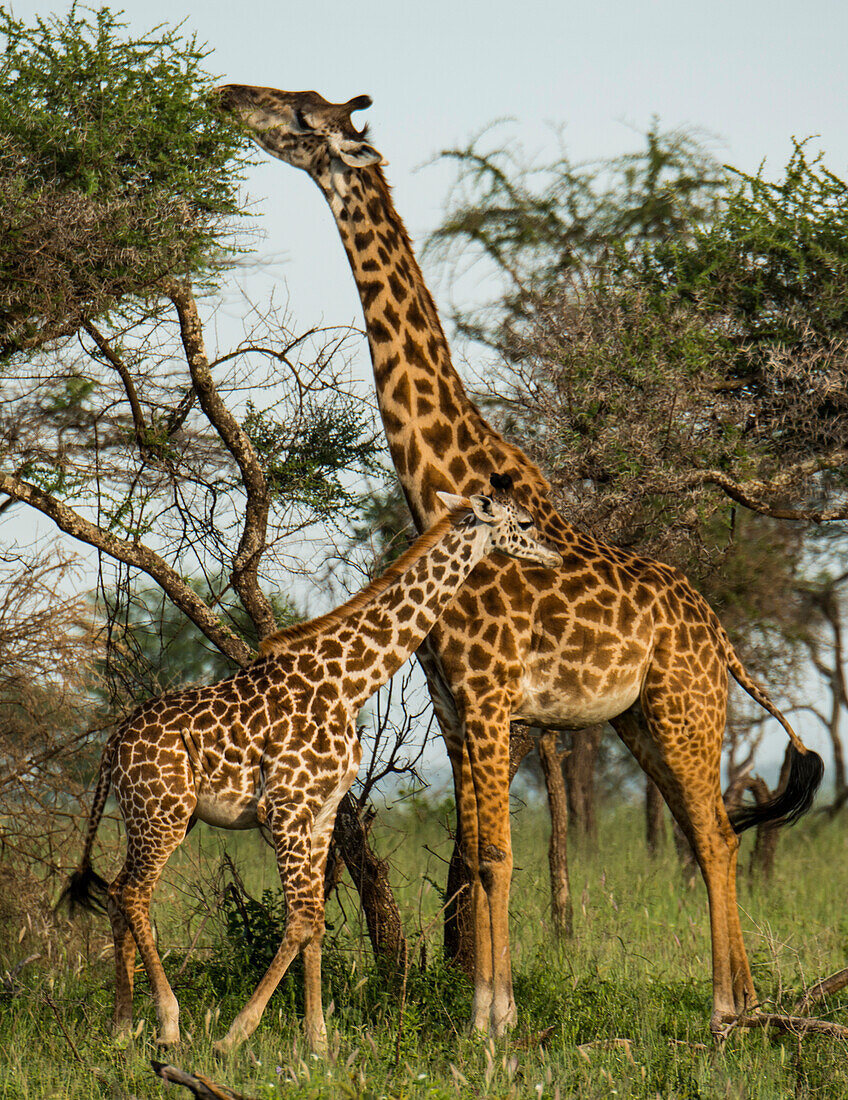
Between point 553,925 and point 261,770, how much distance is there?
4.26 metres

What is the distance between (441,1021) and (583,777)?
32.5 ft

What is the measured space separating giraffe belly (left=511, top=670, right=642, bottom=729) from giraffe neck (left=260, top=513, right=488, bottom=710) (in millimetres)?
730

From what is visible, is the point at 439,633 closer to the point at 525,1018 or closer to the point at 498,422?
the point at 525,1018

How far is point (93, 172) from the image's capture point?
261 inches

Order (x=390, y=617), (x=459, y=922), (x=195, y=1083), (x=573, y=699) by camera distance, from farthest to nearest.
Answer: (x=459, y=922)
(x=573, y=699)
(x=390, y=617)
(x=195, y=1083)

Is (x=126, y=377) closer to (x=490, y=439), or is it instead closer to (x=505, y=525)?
(x=490, y=439)

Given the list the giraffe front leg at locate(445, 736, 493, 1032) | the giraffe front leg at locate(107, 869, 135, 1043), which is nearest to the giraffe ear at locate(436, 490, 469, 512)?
the giraffe front leg at locate(445, 736, 493, 1032)

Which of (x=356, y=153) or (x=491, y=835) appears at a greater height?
(x=356, y=153)

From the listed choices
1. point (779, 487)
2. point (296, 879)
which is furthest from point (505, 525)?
point (779, 487)

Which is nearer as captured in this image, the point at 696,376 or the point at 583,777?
the point at 696,376

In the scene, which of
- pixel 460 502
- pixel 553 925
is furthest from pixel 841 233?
pixel 553 925

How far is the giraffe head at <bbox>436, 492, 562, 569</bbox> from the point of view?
6.34 meters

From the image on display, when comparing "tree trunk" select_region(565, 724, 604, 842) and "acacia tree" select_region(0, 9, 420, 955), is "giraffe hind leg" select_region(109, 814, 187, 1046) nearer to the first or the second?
"acacia tree" select_region(0, 9, 420, 955)

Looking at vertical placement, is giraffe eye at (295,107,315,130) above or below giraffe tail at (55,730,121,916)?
above
